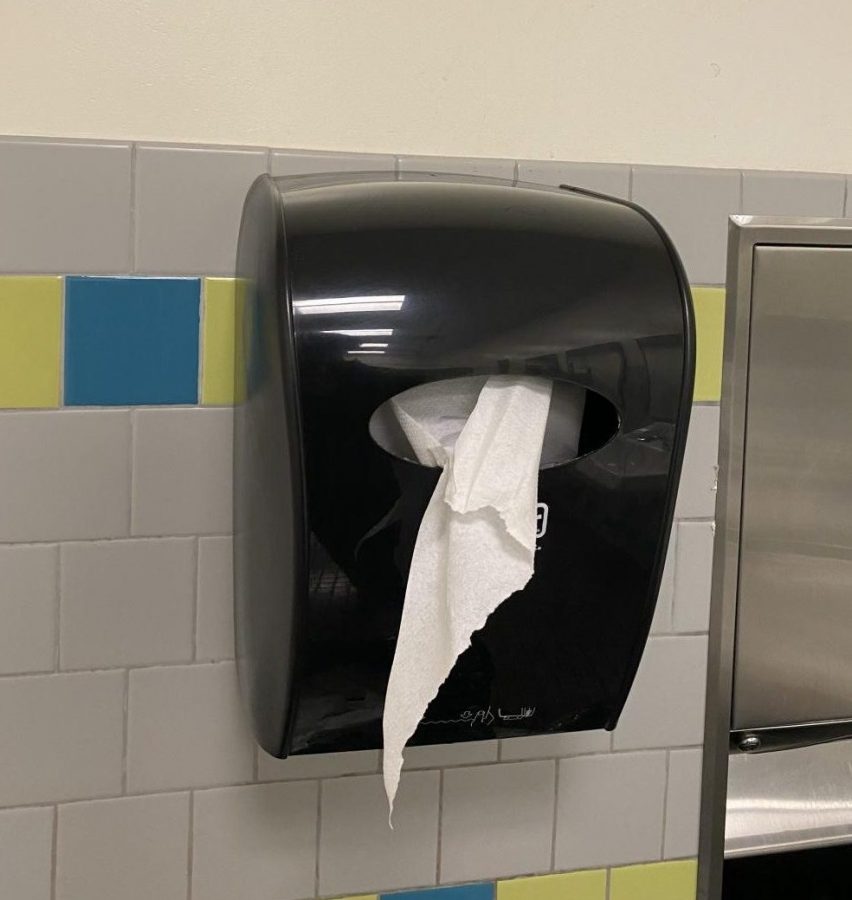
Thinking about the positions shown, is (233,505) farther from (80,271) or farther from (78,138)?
(78,138)

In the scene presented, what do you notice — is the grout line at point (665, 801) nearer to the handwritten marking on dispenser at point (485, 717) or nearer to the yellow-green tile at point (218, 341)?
the handwritten marking on dispenser at point (485, 717)

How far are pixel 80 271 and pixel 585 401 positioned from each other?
0.48 m

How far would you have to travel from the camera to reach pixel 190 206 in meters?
1.18

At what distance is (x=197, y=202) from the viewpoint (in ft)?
3.88

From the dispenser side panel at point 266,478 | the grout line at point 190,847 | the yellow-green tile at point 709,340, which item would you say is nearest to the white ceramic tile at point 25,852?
the grout line at point 190,847

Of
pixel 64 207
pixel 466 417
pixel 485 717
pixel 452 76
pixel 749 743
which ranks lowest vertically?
pixel 749 743

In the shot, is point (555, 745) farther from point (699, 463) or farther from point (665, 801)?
point (699, 463)

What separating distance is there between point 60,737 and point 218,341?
41cm

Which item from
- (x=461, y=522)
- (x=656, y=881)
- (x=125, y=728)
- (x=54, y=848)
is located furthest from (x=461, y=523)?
(x=656, y=881)

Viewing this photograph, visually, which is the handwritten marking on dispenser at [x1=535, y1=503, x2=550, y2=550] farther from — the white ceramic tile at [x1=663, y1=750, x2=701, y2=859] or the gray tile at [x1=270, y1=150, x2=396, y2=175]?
the white ceramic tile at [x1=663, y1=750, x2=701, y2=859]

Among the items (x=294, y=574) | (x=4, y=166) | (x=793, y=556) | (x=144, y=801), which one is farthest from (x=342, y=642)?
(x=793, y=556)

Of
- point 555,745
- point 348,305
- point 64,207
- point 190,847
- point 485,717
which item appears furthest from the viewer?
→ point 555,745

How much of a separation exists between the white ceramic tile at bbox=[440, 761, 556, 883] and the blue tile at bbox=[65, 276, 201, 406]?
0.50 metres

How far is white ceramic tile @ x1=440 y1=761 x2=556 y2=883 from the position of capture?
4.37 feet
